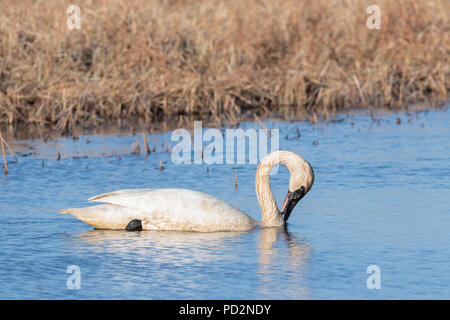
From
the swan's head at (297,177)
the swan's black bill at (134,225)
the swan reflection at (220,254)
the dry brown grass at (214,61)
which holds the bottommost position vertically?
the swan reflection at (220,254)

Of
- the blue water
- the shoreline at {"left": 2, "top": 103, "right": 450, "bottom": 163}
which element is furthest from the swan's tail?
the shoreline at {"left": 2, "top": 103, "right": 450, "bottom": 163}

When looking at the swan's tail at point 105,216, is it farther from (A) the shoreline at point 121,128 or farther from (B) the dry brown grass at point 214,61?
(B) the dry brown grass at point 214,61

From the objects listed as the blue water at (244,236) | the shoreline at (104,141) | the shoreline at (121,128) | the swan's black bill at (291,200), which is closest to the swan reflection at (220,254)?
the blue water at (244,236)

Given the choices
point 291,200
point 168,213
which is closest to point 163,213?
point 168,213

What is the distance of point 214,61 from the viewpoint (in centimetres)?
1820

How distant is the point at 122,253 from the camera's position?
801 centimetres

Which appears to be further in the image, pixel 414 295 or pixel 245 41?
pixel 245 41

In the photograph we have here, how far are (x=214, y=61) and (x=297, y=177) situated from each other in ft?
30.9

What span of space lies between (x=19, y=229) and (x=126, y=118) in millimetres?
7617

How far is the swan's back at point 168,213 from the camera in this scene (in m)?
8.77

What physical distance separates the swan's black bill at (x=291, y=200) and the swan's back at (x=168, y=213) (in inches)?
18.0

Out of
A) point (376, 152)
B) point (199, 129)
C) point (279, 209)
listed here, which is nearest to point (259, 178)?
point (279, 209)

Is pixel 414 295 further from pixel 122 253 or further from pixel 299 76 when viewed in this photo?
pixel 299 76

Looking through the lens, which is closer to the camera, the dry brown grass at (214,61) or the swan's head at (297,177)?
the swan's head at (297,177)
